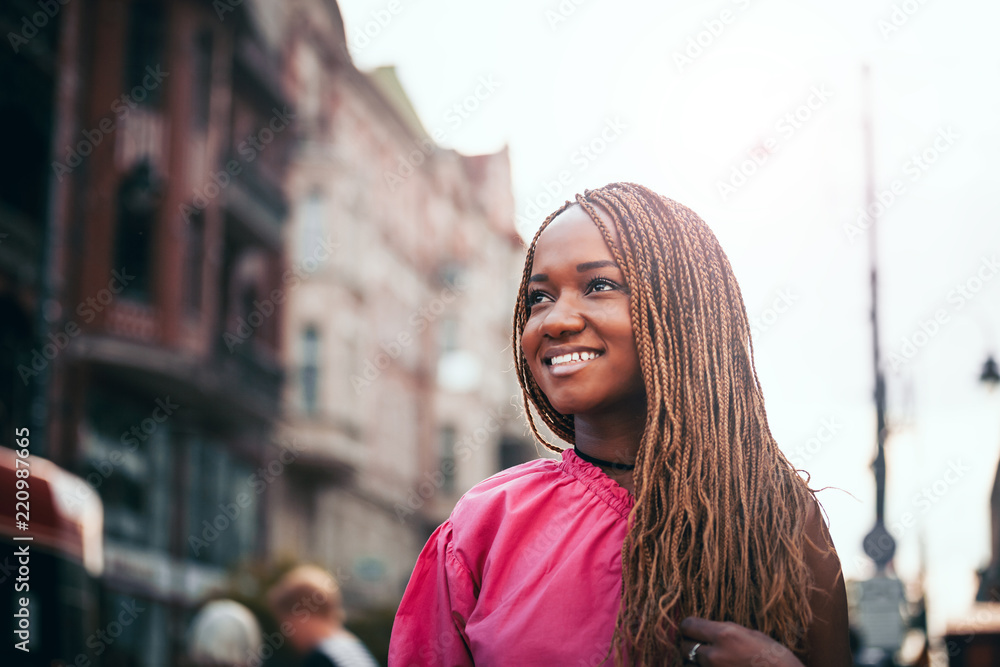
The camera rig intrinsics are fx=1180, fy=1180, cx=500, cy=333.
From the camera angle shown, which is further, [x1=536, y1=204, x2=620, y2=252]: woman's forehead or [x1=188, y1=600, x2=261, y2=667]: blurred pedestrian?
[x1=188, y1=600, x2=261, y2=667]: blurred pedestrian

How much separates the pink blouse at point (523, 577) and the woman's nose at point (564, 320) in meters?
0.29

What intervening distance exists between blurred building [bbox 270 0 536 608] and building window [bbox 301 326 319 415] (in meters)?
0.04

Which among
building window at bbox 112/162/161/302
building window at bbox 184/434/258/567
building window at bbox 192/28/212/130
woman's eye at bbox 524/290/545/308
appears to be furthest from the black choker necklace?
building window at bbox 192/28/212/130

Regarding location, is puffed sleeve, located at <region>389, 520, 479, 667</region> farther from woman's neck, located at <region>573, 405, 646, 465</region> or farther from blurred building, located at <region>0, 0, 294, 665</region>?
blurred building, located at <region>0, 0, 294, 665</region>

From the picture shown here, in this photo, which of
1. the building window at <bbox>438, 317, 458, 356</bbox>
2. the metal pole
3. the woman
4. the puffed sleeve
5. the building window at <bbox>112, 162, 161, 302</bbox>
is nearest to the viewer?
the woman

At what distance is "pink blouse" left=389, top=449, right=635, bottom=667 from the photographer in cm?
211

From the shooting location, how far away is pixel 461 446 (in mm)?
43344

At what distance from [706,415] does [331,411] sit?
1149 inches

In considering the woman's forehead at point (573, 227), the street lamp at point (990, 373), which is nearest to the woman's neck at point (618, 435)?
the woman's forehead at point (573, 227)

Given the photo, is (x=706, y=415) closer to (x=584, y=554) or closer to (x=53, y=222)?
(x=584, y=554)

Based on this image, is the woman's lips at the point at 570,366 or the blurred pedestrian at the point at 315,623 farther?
the blurred pedestrian at the point at 315,623

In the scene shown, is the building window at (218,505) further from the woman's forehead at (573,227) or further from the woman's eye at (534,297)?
the woman's forehead at (573,227)

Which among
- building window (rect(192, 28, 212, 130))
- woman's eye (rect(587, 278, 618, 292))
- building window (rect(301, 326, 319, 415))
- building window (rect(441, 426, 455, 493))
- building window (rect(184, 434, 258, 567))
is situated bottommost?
building window (rect(441, 426, 455, 493))

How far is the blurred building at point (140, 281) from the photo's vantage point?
686 inches
